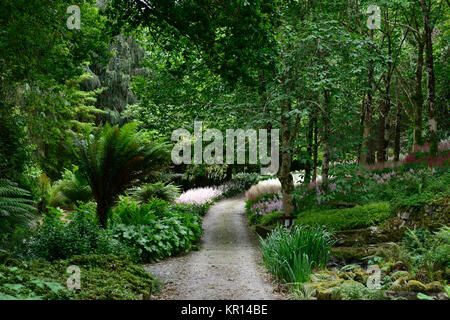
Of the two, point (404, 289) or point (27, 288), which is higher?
point (27, 288)

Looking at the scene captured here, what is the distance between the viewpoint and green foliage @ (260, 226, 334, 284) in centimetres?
405

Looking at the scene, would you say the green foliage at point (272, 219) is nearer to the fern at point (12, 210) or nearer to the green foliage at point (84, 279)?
the green foliage at point (84, 279)

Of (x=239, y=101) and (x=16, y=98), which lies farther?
(x=239, y=101)

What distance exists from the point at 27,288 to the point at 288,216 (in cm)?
593

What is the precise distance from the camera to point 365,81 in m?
8.13

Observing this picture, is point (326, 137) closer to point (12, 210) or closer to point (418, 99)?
point (418, 99)

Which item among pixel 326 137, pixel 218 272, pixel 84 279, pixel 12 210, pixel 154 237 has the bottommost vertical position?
pixel 218 272

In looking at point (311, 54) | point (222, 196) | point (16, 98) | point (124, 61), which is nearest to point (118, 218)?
point (16, 98)

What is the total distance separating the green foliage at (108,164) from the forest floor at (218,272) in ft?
4.58

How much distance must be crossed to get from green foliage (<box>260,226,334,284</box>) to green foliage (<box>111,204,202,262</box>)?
2.07 m

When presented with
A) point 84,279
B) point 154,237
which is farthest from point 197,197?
point 84,279

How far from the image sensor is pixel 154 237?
5.92 m

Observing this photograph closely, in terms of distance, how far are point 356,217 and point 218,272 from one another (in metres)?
2.96

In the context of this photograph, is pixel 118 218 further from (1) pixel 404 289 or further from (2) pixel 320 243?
(1) pixel 404 289
